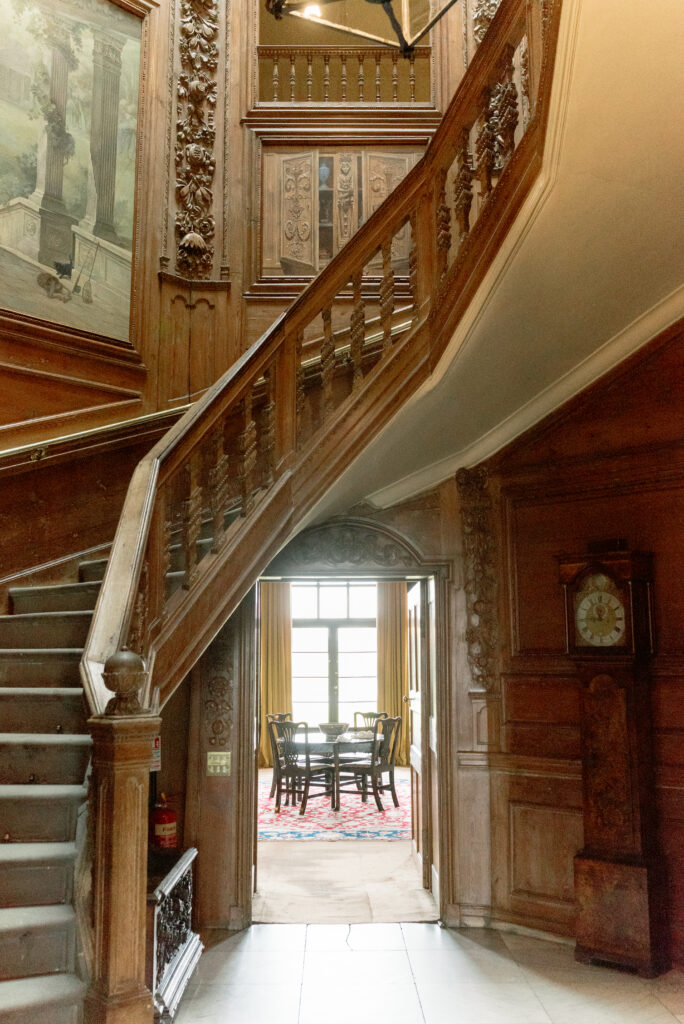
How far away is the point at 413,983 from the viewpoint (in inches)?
166

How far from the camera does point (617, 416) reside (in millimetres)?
4848

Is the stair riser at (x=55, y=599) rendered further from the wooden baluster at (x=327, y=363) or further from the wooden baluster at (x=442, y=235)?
the wooden baluster at (x=442, y=235)

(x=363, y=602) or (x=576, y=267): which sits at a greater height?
(x=576, y=267)

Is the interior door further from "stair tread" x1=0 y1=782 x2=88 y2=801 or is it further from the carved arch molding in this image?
"stair tread" x1=0 y1=782 x2=88 y2=801

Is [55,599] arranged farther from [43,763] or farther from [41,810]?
[41,810]

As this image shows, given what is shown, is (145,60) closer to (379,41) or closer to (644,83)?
(379,41)

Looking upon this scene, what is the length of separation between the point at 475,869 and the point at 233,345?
3866mm

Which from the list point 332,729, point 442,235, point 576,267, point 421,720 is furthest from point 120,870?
point 332,729

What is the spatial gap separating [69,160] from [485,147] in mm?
3109

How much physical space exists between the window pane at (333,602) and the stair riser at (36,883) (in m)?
9.96

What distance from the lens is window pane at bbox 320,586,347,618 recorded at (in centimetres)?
1264

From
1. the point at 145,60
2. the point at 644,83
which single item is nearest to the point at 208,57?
the point at 145,60

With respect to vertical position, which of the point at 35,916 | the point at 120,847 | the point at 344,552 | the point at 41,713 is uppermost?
the point at 344,552

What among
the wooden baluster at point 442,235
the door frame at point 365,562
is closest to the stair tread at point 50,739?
the door frame at point 365,562
